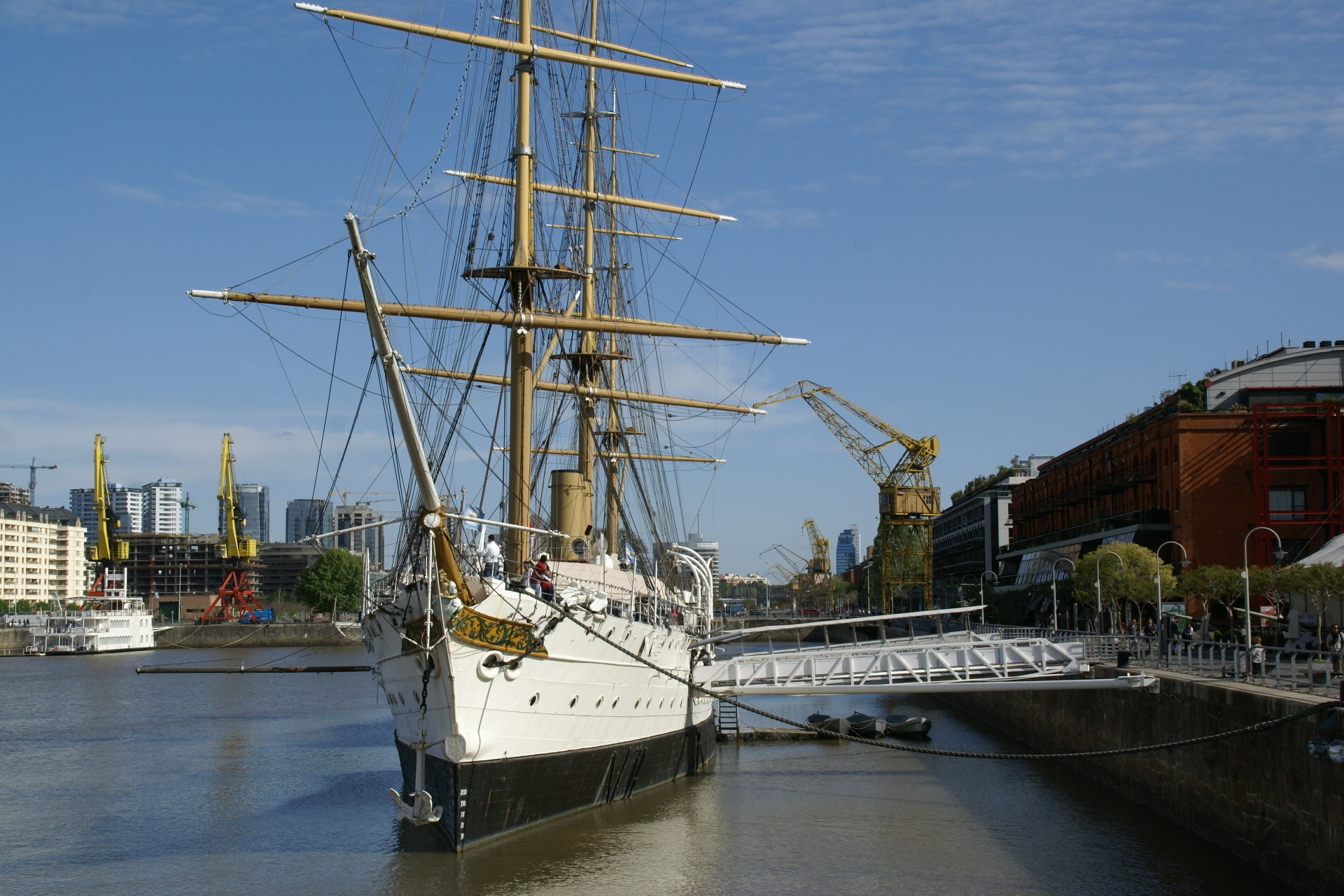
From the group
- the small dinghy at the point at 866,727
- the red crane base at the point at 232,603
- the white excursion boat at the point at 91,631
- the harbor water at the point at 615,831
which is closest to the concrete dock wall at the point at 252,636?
the white excursion boat at the point at 91,631

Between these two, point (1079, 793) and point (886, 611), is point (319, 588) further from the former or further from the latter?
point (1079, 793)

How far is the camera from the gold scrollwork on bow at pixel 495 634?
2194 centimetres

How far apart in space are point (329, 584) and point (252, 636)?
31.1 feet

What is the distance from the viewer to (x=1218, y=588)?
43.7 meters

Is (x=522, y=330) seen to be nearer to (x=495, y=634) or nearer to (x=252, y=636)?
(x=495, y=634)

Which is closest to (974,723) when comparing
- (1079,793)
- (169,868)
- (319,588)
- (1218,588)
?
(1218,588)

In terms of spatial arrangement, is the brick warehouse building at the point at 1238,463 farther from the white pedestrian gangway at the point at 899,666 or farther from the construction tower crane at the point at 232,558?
the construction tower crane at the point at 232,558

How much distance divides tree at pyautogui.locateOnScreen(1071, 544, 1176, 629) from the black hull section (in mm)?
A: 28442

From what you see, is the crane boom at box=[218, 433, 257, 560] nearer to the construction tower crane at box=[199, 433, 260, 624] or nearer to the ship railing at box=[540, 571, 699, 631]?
the construction tower crane at box=[199, 433, 260, 624]

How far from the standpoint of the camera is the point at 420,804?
74.1 feet

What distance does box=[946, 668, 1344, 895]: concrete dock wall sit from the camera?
19234 mm

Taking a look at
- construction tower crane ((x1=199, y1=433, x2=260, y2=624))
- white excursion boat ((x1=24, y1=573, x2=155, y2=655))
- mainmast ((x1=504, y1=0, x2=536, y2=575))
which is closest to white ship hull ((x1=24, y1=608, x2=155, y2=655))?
white excursion boat ((x1=24, y1=573, x2=155, y2=655))

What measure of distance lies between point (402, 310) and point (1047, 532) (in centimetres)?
6901

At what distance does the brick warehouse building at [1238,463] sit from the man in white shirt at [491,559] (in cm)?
3244
